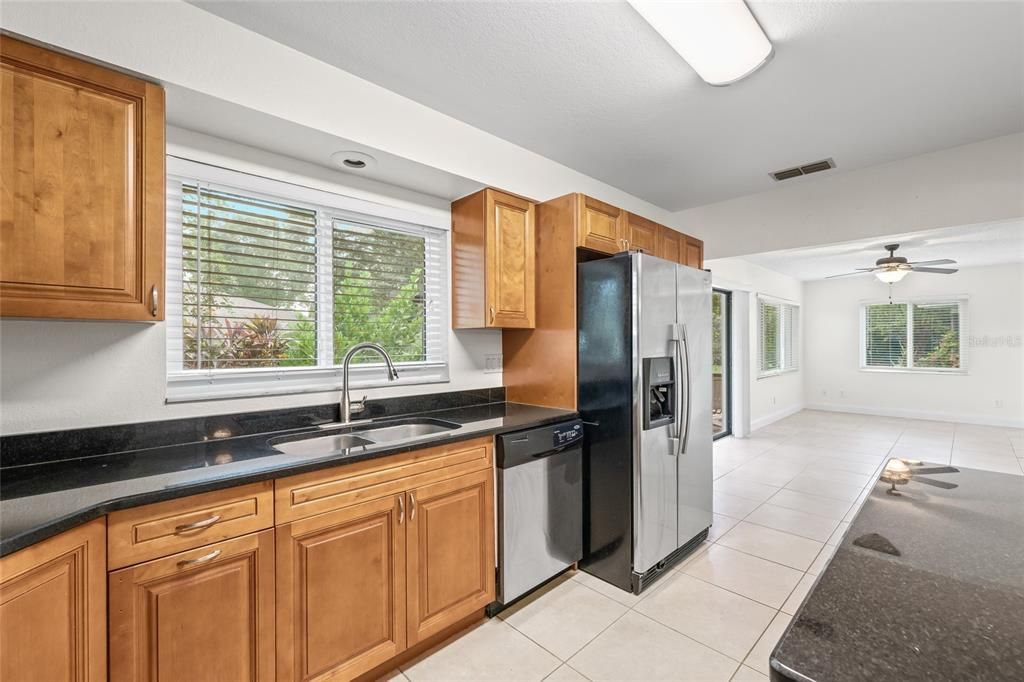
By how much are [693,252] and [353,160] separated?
281 centimetres

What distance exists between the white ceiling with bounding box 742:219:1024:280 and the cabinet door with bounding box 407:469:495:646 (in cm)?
379

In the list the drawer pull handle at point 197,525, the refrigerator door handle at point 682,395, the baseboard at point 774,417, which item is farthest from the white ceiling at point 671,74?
the baseboard at point 774,417

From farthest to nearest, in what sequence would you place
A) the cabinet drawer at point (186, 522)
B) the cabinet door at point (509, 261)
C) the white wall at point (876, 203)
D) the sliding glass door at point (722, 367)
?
1. the sliding glass door at point (722, 367)
2. the white wall at point (876, 203)
3. the cabinet door at point (509, 261)
4. the cabinet drawer at point (186, 522)

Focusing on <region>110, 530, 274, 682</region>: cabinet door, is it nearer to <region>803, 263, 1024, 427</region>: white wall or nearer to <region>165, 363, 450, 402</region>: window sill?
<region>165, 363, 450, 402</region>: window sill

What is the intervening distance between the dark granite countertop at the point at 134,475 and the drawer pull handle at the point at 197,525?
0.30ft

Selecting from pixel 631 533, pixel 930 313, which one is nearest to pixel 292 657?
pixel 631 533

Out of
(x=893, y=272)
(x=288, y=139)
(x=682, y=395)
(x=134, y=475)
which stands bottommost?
(x=134, y=475)

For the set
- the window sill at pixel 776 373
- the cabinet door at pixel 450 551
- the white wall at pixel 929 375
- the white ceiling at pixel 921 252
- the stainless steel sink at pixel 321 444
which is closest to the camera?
the cabinet door at pixel 450 551

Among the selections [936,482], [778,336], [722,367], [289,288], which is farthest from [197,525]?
[778,336]

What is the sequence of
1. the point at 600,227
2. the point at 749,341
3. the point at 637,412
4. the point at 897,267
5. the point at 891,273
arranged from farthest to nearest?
the point at 749,341 → the point at 891,273 → the point at 897,267 → the point at 600,227 → the point at 637,412

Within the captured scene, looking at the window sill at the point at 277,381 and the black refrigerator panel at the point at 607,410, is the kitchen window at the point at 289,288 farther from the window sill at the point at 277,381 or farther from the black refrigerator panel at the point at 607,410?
the black refrigerator panel at the point at 607,410

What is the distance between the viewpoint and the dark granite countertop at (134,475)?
1.08 meters

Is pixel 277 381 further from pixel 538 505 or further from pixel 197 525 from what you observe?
pixel 538 505

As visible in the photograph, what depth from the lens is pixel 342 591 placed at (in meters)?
1.62
